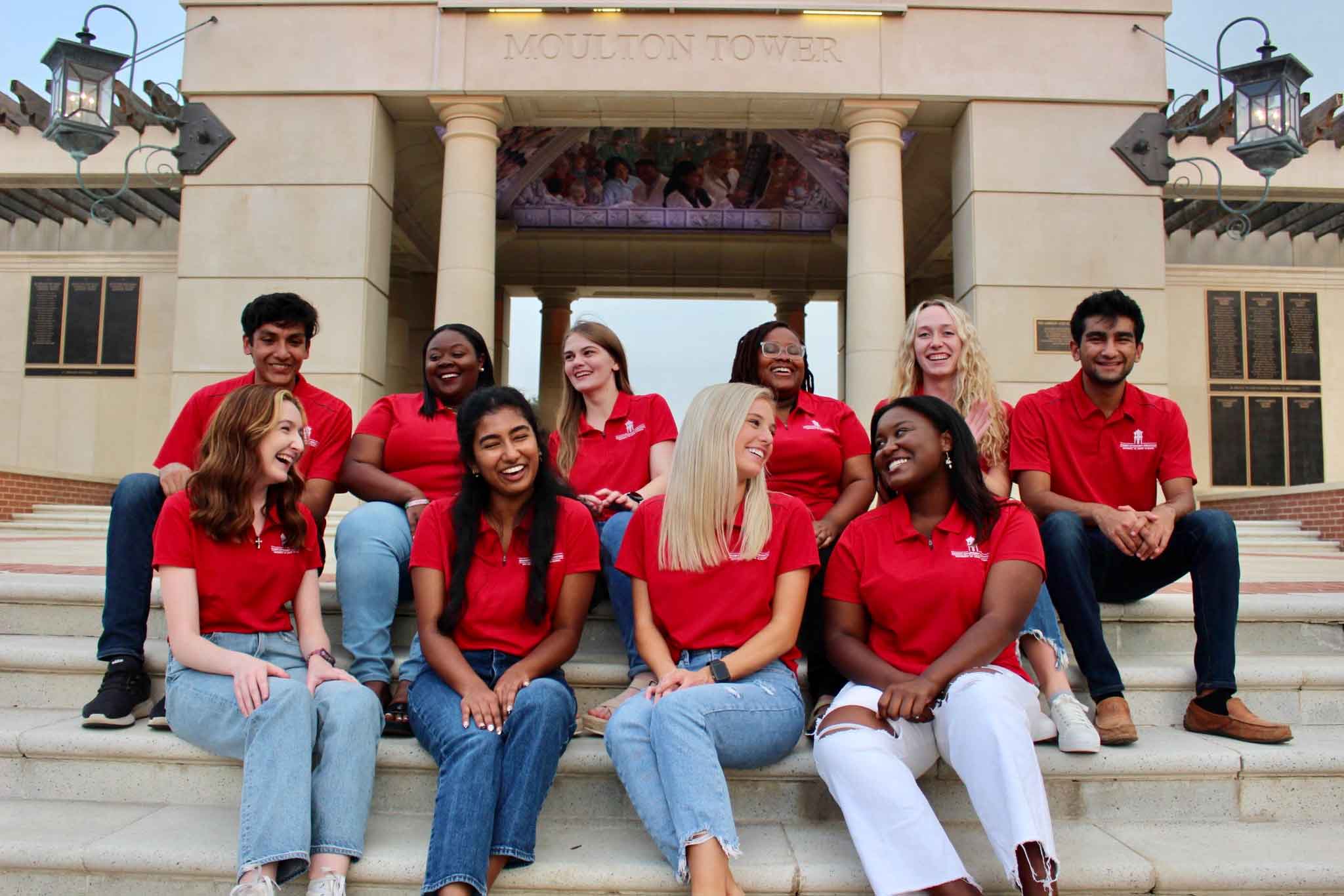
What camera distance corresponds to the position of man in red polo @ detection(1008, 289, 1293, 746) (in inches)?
130

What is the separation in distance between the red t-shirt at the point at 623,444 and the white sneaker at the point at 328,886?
1.78m

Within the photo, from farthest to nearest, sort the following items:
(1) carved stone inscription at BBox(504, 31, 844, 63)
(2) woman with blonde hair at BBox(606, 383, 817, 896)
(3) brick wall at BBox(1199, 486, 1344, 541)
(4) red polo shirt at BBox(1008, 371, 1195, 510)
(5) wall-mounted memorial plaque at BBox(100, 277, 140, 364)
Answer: (5) wall-mounted memorial plaque at BBox(100, 277, 140, 364), (3) brick wall at BBox(1199, 486, 1344, 541), (1) carved stone inscription at BBox(504, 31, 844, 63), (4) red polo shirt at BBox(1008, 371, 1195, 510), (2) woman with blonde hair at BBox(606, 383, 817, 896)

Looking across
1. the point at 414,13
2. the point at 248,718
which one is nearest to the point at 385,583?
the point at 248,718

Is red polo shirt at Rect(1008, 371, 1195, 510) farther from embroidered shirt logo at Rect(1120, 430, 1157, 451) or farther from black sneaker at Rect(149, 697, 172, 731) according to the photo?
black sneaker at Rect(149, 697, 172, 731)

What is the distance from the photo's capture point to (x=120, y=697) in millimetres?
3295

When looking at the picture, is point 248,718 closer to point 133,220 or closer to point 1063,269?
point 1063,269

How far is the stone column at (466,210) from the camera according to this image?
383 inches

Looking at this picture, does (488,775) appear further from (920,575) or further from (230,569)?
(920,575)

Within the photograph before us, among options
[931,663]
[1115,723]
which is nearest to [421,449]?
[931,663]

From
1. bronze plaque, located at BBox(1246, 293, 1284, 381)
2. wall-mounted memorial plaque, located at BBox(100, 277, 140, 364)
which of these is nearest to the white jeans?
bronze plaque, located at BBox(1246, 293, 1284, 381)

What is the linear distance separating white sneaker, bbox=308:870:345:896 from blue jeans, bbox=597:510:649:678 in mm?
1113

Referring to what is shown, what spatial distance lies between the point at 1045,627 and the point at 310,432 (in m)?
2.70

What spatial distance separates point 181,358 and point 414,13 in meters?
4.05

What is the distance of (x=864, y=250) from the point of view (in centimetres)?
980
